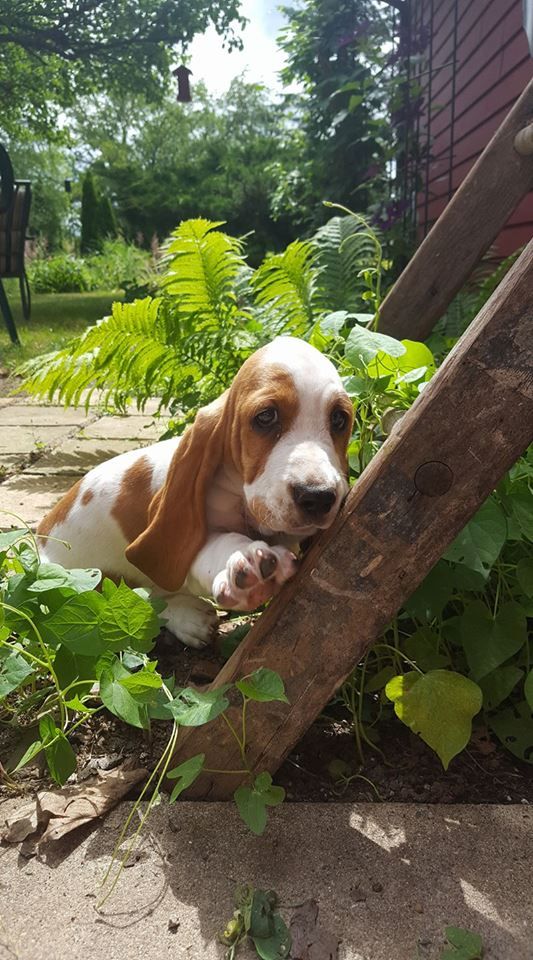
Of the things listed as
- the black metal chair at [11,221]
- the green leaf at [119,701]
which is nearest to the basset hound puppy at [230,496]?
the green leaf at [119,701]

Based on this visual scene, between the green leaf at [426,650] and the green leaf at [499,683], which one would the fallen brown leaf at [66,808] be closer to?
the green leaf at [426,650]

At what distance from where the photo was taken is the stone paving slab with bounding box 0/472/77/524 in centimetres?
327

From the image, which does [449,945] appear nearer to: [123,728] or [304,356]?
→ [123,728]

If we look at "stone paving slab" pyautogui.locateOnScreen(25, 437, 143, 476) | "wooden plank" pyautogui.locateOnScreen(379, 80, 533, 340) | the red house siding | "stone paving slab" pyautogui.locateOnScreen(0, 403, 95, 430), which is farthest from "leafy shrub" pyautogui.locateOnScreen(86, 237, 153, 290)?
"wooden plank" pyautogui.locateOnScreen(379, 80, 533, 340)

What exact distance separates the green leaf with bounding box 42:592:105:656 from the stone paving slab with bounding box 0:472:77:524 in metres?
1.68

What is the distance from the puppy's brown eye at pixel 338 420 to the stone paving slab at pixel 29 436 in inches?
132

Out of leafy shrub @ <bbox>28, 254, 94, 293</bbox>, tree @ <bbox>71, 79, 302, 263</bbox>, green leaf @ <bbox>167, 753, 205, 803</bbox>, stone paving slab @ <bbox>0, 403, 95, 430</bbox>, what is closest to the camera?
green leaf @ <bbox>167, 753, 205, 803</bbox>

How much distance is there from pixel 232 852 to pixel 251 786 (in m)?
0.12

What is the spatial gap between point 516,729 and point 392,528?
2.19ft

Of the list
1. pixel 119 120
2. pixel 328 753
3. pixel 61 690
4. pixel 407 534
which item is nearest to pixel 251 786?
pixel 328 753

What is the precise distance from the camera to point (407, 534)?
1.32 metres

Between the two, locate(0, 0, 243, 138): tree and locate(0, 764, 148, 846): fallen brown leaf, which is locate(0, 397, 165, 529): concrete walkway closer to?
locate(0, 764, 148, 846): fallen brown leaf

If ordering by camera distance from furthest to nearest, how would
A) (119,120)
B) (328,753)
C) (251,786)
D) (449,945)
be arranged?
1. (119,120)
2. (328,753)
3. (251,786)
4. (449,945)

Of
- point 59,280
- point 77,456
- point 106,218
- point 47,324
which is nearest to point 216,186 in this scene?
point 59,280
